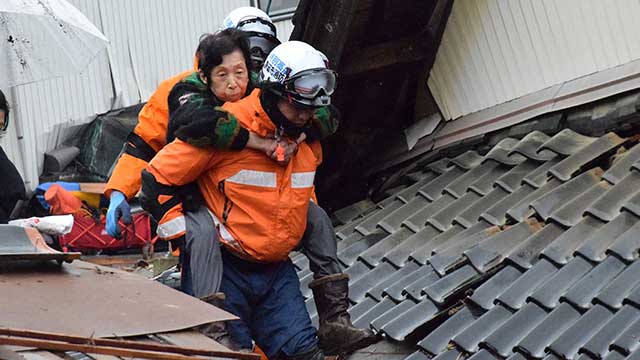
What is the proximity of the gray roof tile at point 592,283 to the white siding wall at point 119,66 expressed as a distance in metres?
11.2

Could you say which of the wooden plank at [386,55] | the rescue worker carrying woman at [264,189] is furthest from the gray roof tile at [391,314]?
the wooden plank at [386,55]

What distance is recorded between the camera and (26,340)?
4.04m

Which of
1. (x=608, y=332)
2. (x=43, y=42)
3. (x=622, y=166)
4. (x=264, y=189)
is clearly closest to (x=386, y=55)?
(x=622, y=166)

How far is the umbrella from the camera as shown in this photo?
11.7 metres

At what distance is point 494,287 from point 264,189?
4.01 ft

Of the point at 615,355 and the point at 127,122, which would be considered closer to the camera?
the point at 615,355

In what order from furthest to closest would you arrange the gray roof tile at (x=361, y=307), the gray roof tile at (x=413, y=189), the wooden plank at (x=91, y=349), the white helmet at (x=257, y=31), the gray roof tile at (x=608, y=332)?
the gray roof tile at (x=413, y=189), the white helmet at (x=257, y=31), the gray roof tile at (x=361, y=307), the gray roof tile at (x=608, y=332), the wooden plank at (x=91, y=349)

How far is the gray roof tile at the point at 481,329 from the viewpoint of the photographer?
5.79 m

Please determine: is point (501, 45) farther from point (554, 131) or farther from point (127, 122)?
point (127, 122)

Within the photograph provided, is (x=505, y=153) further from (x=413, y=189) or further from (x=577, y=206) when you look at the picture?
(x=577, y=206)

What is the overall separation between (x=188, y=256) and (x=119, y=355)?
1.87 m

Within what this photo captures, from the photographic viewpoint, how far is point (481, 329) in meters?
5.88

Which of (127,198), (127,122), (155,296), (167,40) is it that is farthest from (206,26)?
(155,296)

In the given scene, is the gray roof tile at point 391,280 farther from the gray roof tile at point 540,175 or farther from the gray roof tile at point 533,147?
the gray roof tile at point 533,147
